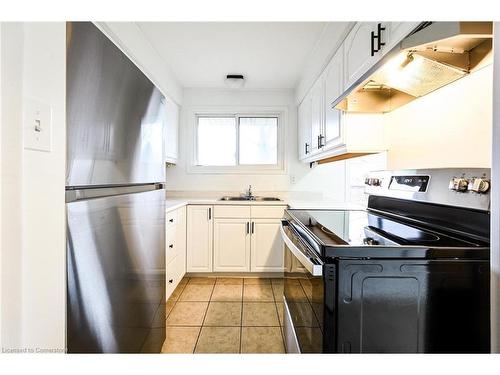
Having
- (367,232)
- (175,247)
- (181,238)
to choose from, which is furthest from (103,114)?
(181,238)

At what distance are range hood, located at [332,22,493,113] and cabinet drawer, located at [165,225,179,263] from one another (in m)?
1.73

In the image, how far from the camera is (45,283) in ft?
1.99

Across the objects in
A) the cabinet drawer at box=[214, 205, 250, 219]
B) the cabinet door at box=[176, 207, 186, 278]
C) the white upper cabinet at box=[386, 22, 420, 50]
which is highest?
the white upper cabinet at box=[386, 22, 420, 50]

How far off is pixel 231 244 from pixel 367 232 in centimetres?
189

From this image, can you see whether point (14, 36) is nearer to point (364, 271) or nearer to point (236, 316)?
point (364, 271)

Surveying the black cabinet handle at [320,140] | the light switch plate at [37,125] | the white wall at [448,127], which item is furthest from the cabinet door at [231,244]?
the light switch plate at [37,125]

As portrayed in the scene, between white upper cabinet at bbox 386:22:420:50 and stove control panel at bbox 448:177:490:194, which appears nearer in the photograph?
stove control panel at bbox 448:177:490:194

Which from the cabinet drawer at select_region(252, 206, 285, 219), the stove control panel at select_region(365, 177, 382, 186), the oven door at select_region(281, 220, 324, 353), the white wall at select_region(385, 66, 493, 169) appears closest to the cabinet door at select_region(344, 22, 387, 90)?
the white wall at select_region(385, 66, 493, 169)

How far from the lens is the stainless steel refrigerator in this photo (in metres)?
0.71

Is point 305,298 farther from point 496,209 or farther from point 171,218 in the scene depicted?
point 171,218

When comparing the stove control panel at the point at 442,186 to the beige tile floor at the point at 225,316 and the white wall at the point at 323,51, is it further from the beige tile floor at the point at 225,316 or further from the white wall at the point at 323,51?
the beige tile floor at the point at 225,316

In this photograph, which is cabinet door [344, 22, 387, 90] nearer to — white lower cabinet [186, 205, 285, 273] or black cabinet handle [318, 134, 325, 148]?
black cabinet handle [318, 134, 325, 148]

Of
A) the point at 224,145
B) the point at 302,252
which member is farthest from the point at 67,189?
the point at 224,145

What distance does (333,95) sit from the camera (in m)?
1.97
